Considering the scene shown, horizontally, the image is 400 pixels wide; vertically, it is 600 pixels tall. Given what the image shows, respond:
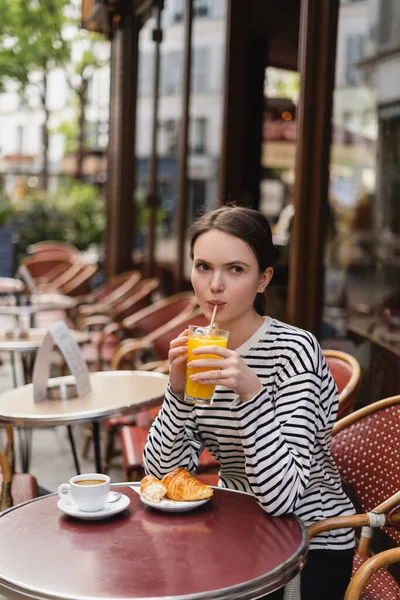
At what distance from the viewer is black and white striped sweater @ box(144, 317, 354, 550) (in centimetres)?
198

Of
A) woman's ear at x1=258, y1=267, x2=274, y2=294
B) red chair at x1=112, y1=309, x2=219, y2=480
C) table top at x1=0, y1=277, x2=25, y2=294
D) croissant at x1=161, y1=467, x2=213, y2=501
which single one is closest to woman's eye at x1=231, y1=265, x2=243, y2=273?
woman's ear at x1=258, y1=267, x2=274, y2=294

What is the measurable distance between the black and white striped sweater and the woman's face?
0.47ft

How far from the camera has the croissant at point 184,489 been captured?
2.06 meters

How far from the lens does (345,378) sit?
3.09m

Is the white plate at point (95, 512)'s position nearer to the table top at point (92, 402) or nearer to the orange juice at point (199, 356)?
the orange juice at point (199, 356)

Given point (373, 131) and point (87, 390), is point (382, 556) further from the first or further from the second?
point (373, 131)

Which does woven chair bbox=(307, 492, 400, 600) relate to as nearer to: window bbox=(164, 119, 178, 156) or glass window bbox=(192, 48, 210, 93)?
glass window bbox=(192, 48, 210, 93)

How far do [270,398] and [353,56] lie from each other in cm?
271

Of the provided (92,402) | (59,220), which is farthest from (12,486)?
(59,220)

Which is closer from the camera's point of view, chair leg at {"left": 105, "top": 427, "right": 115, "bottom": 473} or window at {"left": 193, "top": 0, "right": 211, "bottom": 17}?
chair leg at {"left": 105, "top": 427, "right": 115, "bottom": 473}

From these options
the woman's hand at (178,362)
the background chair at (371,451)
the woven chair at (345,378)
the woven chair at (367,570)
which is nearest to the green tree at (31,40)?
the woven chair at (345,378)

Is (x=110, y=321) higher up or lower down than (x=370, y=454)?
lower down

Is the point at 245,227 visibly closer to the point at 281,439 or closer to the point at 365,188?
the point at 281,439

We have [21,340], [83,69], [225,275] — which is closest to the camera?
[225,275]
